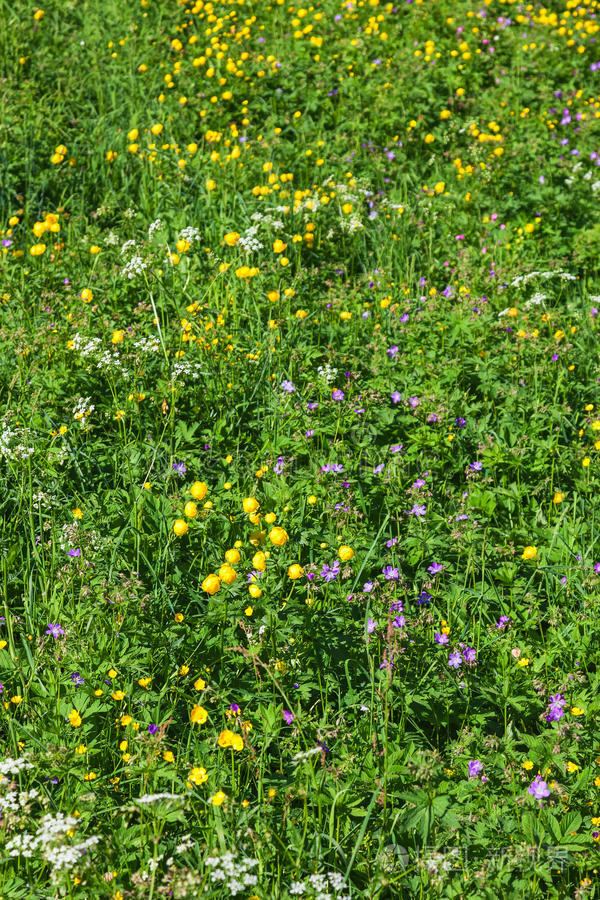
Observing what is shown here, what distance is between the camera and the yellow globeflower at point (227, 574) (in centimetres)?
244

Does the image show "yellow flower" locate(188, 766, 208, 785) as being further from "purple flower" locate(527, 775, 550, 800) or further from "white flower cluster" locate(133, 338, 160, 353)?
"white flower cluster" locate(133, 338, 160, 353)

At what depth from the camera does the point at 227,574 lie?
96.3 inches

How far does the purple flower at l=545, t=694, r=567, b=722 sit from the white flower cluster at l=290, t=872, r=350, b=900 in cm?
84

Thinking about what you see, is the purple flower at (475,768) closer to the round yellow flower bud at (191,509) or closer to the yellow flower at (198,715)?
the yellow flower at (198,715)

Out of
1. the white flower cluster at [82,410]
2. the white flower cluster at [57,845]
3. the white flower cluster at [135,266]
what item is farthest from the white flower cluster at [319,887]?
the white flower cluster at [135,266]

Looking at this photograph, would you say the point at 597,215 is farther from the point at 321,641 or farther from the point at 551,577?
the point at 321,641

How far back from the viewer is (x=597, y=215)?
4941 mm

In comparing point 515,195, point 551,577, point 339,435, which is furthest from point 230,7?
point 551,577

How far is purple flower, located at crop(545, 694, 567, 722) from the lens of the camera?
2303mm

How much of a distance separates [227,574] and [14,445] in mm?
1180

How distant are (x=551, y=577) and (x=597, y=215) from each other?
303 cm

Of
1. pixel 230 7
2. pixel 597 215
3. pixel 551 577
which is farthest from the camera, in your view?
pixel 230 7

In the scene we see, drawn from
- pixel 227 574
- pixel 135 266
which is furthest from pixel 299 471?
pixel 135 266

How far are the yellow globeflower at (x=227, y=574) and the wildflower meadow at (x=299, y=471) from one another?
0.17ft
